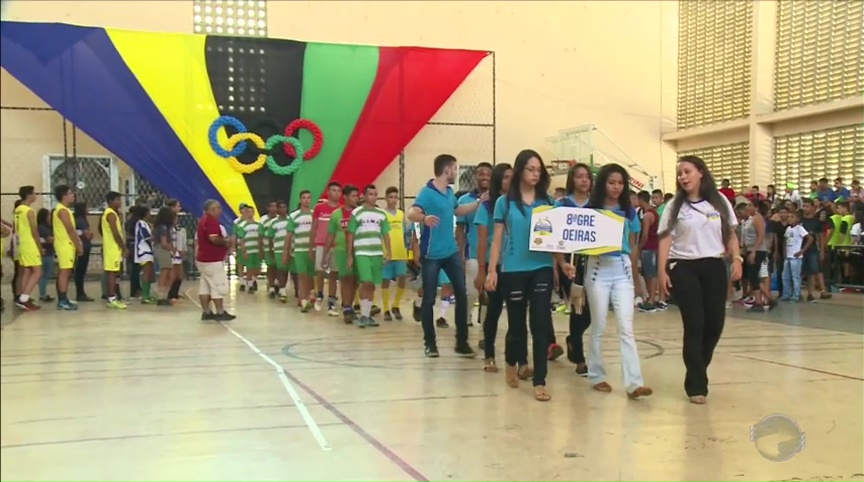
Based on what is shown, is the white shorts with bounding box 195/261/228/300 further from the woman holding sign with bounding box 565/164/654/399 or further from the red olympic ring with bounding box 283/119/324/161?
the red olympic ring with bounding box 283/119/324/161

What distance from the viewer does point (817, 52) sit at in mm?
11859

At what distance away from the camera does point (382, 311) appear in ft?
29.4

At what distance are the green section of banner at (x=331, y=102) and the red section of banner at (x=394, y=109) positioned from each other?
0.16 m

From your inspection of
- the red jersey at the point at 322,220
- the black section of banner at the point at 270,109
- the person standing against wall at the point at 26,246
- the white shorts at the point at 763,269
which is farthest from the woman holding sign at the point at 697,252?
the black section of banner at the point at 270,109

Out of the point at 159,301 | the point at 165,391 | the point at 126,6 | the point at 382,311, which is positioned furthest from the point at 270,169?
the point at 126,6

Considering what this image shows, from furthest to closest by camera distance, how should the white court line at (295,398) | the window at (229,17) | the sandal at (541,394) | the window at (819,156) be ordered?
1. the window at (819,156)
2. the sandal at (541,394)
3. the white court line at (295,398)
4. the window at (229,17)

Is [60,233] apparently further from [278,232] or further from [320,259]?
[278,232]

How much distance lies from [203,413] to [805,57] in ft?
43.4

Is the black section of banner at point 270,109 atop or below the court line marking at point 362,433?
atop

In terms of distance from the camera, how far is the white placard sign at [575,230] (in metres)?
4.16

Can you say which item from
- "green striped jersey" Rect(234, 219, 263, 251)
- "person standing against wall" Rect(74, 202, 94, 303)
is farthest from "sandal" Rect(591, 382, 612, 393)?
"green striped jersey" Rect(234, 219, 263, 251)

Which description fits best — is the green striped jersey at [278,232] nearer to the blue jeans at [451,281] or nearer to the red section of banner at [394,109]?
the red section of banner at [394,109]

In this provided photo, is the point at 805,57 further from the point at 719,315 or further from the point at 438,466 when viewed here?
the point at 438,466

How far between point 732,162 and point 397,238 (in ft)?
33.7
